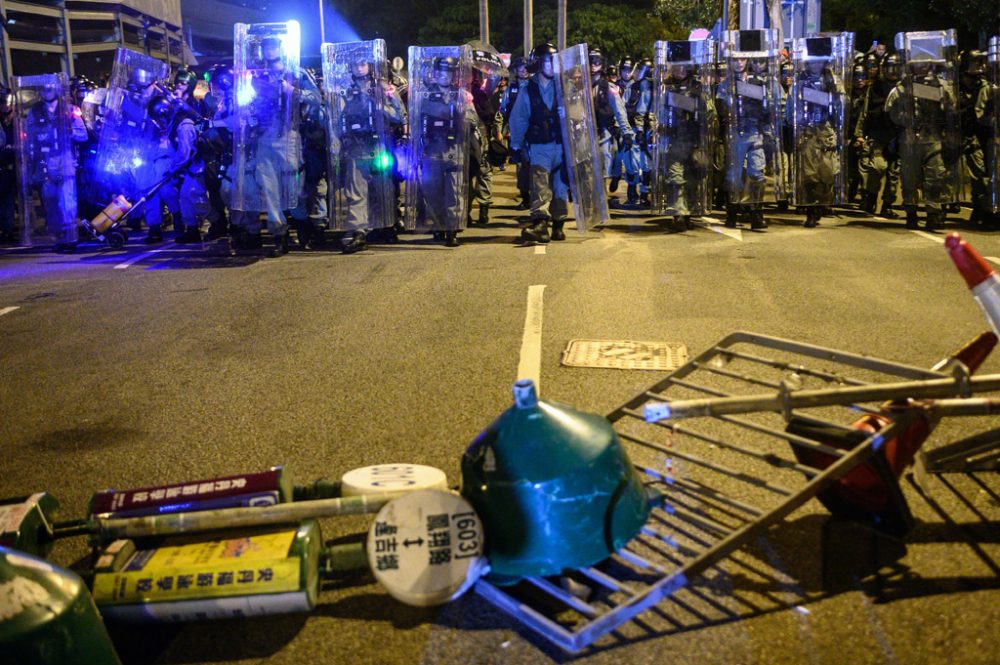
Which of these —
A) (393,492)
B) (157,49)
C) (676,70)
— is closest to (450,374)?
(393,492)

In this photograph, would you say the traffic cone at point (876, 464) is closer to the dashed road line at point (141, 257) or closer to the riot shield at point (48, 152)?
the dashed road line at point (141, 257)

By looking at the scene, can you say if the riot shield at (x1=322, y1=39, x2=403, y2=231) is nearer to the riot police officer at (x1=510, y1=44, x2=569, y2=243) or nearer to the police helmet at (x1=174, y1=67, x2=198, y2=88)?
the riot police officer at (x1=510, y1=44, x2=569, y2=243)

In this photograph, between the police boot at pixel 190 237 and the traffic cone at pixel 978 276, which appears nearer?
the traffic cone at pixel 978 276

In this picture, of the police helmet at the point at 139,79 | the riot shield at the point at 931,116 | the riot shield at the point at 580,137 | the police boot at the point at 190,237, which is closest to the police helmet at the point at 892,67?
the riot shield at the point at 931,116

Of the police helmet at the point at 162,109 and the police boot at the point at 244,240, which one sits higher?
the police helmet at the point at 162,109

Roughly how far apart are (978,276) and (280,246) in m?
9.74

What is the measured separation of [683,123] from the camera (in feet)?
42.5

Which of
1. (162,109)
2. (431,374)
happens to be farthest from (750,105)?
(431,374)

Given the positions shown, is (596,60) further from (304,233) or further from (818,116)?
(304,233)

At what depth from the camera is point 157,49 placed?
42.1 meters

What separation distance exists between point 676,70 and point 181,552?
1090 cm

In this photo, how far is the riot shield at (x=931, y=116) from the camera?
40.5ft

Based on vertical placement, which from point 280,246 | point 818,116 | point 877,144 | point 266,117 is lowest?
point 280,246

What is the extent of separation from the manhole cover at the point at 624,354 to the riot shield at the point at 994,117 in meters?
7.69
